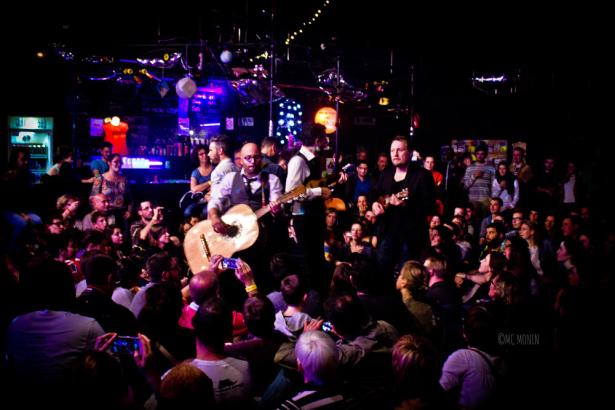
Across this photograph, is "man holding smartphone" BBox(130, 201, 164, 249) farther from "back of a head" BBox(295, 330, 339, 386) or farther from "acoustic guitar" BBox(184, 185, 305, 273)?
"back of a head" BBox(295, 330, 339, 386)

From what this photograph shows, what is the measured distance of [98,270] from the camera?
3615mm

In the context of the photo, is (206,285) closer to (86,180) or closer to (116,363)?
(116,363)

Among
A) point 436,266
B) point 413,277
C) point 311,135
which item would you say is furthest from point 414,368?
point 311,135

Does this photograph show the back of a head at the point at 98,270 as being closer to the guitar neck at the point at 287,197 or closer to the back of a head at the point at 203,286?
the back of a head at the point at 203,286

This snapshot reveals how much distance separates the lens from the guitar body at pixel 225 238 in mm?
5434

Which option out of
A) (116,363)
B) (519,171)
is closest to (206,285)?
(116,363)

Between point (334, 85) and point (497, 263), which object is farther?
point (334, 85)

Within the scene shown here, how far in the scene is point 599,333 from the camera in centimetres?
473

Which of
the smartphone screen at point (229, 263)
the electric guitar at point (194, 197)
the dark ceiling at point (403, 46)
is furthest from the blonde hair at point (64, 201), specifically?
the dark ceiling at point (403, 46)

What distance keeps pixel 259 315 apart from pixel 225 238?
2.33m

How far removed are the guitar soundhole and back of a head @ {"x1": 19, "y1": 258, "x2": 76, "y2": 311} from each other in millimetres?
2354

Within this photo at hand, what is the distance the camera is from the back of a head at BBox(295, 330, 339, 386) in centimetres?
268

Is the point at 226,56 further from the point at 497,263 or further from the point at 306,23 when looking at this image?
the point at 497,263

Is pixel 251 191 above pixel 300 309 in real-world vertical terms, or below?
above
